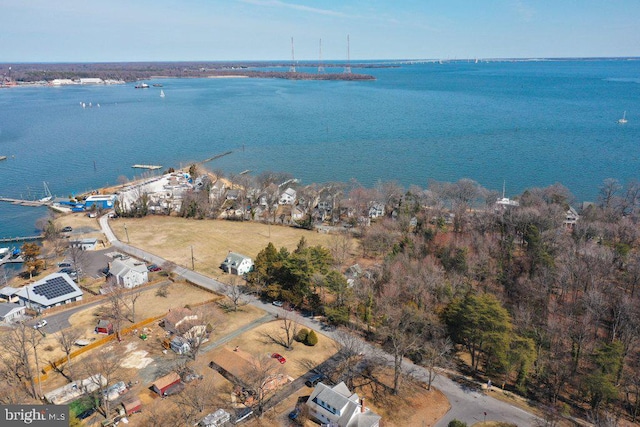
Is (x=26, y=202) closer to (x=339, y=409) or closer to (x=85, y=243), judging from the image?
(x=85, y=243)

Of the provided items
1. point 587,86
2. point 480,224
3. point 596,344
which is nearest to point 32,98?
point 480,224

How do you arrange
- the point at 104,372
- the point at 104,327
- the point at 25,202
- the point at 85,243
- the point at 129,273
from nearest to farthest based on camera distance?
the point at 104,372 < the point at 104,327 < the point at 129,273 < the point at 85,243 < the point at 25,202

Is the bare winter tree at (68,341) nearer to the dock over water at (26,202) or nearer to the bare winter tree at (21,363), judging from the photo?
the bare winter tree at (21,363)

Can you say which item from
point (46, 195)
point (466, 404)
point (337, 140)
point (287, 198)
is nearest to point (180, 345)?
point (466, 404)

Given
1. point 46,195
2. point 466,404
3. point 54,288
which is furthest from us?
point 46,195

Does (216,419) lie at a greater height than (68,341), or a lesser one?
lesser

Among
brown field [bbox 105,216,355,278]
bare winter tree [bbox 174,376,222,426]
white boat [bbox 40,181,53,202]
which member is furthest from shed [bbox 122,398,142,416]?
white boat [bbox 40,181,53,202]

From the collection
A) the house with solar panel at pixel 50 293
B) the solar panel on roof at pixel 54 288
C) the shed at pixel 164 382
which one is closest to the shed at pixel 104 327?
the house with solar panel at pixel 50 293
